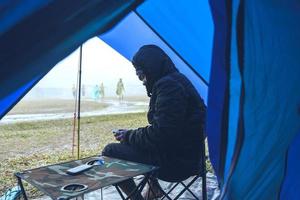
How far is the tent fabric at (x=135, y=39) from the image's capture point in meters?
2.87

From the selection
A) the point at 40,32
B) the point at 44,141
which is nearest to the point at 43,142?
the point at 44,141

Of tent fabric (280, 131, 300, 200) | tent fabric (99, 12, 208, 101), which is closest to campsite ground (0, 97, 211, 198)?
tent fabric (99, 12, 208, 101)

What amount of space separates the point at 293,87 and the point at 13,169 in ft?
12.4

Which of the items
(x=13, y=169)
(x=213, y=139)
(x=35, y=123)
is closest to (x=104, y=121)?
(x=35, y=123)

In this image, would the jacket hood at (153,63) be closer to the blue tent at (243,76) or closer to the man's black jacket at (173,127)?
the man's black jacket at (173,127)

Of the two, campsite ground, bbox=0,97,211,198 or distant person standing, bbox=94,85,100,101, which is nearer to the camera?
campsite ground, bbox=0,97,211,198

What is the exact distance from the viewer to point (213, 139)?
4.77 feet

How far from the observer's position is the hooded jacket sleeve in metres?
1.92

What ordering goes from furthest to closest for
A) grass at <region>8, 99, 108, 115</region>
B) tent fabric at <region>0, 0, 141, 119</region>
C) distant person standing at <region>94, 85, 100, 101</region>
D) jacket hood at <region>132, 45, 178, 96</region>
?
distant person standing at <region>94, 85, 100, 101</region>
grass at <region>8, 99, 108, 115</region>
jacket hood at <region>132, 45, 178, 96</region>
tent fabric at <region>0, 0, 141, 119</region>

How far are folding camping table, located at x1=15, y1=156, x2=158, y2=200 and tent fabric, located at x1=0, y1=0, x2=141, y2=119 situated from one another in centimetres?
50

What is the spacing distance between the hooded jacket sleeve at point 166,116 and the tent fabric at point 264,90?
1.95 feet

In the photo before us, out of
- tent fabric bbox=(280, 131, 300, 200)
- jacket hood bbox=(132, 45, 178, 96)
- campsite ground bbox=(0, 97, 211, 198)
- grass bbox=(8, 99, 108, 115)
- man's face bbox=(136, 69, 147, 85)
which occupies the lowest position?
campsite ground bbox=(0, 97, 211, 198)

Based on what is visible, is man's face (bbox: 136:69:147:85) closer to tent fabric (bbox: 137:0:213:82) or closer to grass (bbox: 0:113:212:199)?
tent fabric (bbox: 137:0:213:82)

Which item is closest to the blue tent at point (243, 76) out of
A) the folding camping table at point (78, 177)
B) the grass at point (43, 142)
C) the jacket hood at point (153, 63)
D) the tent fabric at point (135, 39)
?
the folding camping table at point (78, 177)
